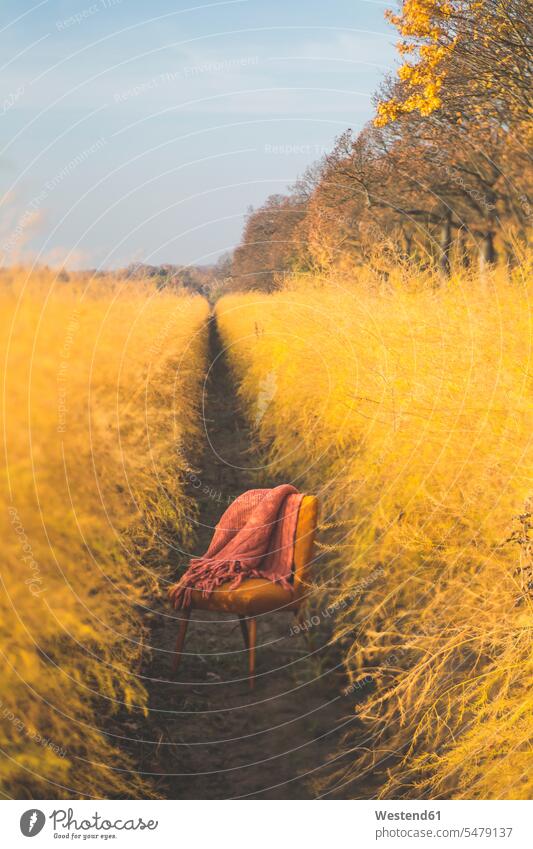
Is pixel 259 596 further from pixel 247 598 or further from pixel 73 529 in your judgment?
pixel 73 529

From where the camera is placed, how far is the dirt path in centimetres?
374

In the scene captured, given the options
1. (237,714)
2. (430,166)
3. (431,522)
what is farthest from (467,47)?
(430,166)

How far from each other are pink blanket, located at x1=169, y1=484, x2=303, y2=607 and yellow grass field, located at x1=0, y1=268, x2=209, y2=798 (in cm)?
38

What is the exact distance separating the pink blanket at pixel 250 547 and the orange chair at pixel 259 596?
0.04 m

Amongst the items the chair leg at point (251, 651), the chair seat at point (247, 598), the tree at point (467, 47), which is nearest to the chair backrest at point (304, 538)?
the chair seat at point (247, 598)

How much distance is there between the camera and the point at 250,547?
16.3 ft

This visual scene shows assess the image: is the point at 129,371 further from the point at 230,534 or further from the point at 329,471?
the point at 230,534

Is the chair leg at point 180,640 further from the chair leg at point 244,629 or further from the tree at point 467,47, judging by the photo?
the tree at point 467,47

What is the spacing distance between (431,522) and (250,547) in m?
0.98

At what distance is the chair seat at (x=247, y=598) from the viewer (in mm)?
4621

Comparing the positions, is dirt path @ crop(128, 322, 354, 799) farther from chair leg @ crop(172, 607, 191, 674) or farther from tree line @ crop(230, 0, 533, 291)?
tree line @ crop(230, 0, 533, 291)
